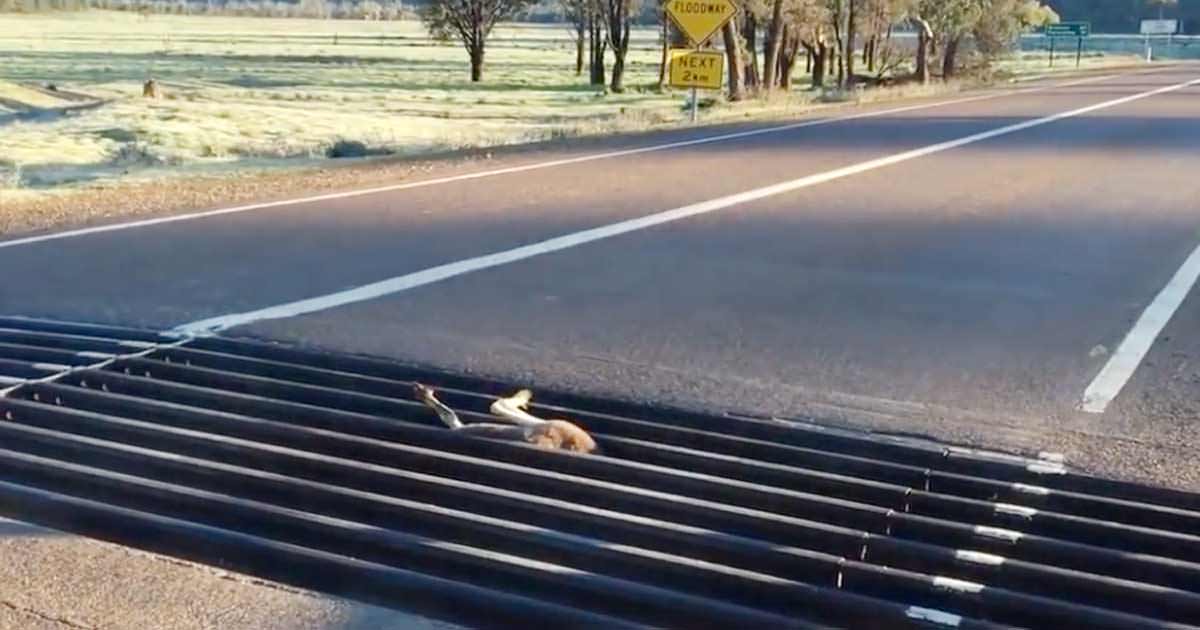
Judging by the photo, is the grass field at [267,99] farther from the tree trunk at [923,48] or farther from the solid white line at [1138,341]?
the solid white line at [1138,341]

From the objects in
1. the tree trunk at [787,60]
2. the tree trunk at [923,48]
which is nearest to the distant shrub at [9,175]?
the tree trunk at [787,60]

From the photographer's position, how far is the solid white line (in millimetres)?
6728

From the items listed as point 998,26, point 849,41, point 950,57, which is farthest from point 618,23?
point 998,26

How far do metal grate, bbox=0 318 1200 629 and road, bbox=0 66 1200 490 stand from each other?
63 centimetres

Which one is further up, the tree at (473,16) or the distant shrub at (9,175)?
the tree at (473,16)

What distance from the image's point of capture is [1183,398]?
673 centimetres

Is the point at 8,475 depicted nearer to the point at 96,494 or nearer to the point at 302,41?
the point at 96,494

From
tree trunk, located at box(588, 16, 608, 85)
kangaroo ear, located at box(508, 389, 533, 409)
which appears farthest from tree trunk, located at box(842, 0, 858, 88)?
kangaroo ear, located at box(508, 389, 533, 409)

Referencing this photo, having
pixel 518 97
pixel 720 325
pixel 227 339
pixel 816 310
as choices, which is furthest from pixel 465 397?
pixel 518 97

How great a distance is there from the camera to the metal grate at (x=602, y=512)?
13.8 feet

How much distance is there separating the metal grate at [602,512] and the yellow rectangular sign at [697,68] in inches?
782

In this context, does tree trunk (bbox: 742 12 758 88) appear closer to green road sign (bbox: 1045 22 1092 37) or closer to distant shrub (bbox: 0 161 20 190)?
distant shrub (bbox: 0 161 20 190)

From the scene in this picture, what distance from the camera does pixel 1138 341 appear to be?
794 cm

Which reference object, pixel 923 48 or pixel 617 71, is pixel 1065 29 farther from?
pixel 617 71
